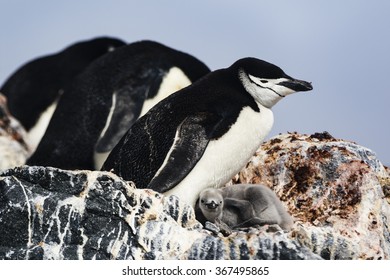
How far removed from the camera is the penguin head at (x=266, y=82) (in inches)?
290

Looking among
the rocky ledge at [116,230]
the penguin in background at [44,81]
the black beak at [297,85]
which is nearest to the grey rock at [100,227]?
the rocky ledge at [116,230]

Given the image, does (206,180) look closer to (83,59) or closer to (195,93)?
(195,93)

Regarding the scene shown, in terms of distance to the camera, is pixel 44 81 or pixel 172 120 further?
pixel 44 81

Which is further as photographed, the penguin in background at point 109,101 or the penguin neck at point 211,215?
the penguin in background at point 109,101

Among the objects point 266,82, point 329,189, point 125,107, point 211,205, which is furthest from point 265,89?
point 125,107

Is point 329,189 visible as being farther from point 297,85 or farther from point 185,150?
point 185,150

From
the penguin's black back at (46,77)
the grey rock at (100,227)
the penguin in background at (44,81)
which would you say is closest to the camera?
the grey rock at (100,227)

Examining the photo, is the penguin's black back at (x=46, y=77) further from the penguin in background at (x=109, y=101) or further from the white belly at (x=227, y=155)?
the white belly at (x=227, y=155)

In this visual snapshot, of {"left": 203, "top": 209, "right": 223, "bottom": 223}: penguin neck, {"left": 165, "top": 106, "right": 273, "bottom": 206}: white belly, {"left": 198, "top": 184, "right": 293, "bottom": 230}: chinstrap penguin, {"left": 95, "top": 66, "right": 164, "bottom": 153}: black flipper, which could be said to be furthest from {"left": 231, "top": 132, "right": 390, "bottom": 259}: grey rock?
{"left": 95, "top": 66, "right": 164, "bottom": 153}: black flipper

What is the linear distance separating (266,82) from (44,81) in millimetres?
7849

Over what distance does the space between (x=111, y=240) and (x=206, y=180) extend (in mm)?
1122

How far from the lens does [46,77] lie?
1498 cm

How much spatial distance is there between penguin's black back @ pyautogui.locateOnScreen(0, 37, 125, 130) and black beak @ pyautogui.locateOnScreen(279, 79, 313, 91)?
7405 millimetres

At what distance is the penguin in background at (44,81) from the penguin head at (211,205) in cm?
733
